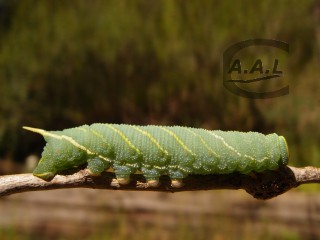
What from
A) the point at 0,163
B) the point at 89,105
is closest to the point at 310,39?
the point at 89,105

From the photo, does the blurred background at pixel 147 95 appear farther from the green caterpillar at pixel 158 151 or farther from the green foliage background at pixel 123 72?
the green caterpillar at pixel 158 151

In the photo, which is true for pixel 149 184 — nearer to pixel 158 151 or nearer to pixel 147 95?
pixel 158 151

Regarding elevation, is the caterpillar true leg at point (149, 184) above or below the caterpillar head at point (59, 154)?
below

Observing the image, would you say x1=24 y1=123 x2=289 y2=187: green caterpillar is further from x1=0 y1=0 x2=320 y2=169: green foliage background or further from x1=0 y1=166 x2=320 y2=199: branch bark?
x1=0 y1=0 x2=320 y2=169: green foliage background

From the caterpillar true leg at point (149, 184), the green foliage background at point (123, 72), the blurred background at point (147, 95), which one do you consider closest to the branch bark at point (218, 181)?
the caterpillar true leg at point (149, 184)

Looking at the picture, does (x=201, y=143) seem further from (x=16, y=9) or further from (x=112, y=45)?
(x=16, y=9)

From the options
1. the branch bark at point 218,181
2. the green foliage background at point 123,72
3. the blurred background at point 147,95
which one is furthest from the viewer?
the green foliage background at point 123,72

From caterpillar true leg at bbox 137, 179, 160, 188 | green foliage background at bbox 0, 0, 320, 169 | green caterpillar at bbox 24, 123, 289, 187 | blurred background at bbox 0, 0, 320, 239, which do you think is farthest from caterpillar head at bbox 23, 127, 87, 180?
green foliage background at bbox 0, 0, 320, 169
